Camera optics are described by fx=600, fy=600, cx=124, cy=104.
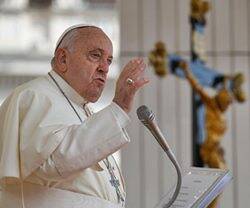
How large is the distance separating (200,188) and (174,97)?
2801 millimetres

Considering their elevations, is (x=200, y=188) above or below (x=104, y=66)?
below

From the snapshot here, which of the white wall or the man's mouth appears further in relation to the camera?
the white wall

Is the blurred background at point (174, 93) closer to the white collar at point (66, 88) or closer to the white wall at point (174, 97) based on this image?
the white wall at point (174, 97)

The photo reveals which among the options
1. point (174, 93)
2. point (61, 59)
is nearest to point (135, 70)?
point (61, 59)

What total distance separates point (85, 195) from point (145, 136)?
8.87 feet

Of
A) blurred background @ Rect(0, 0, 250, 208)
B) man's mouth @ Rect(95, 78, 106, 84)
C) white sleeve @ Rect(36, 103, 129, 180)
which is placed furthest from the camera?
blurred background @ Rect(0, 0, 250, 208)

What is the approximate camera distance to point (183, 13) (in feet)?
14.2

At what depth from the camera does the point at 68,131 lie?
56.9 inches

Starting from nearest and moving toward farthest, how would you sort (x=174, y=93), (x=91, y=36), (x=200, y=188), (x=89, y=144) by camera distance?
(x=89, y=144) < (x=200, y=188) < (x=91, y=36) < (x=174, y=93)

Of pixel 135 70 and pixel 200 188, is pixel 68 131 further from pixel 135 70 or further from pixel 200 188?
pixel 200 188

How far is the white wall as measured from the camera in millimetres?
4266

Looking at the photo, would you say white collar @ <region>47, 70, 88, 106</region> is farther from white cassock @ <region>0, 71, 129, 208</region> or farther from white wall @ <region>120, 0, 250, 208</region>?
white wall @ <region>120, 0, 250, 208</region>

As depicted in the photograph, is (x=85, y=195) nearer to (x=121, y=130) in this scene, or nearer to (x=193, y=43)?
(x=121, y=130)

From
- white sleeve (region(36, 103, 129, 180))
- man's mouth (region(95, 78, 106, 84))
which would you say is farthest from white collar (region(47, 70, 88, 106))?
white sleeve (region(36, 103, 129, 180))
